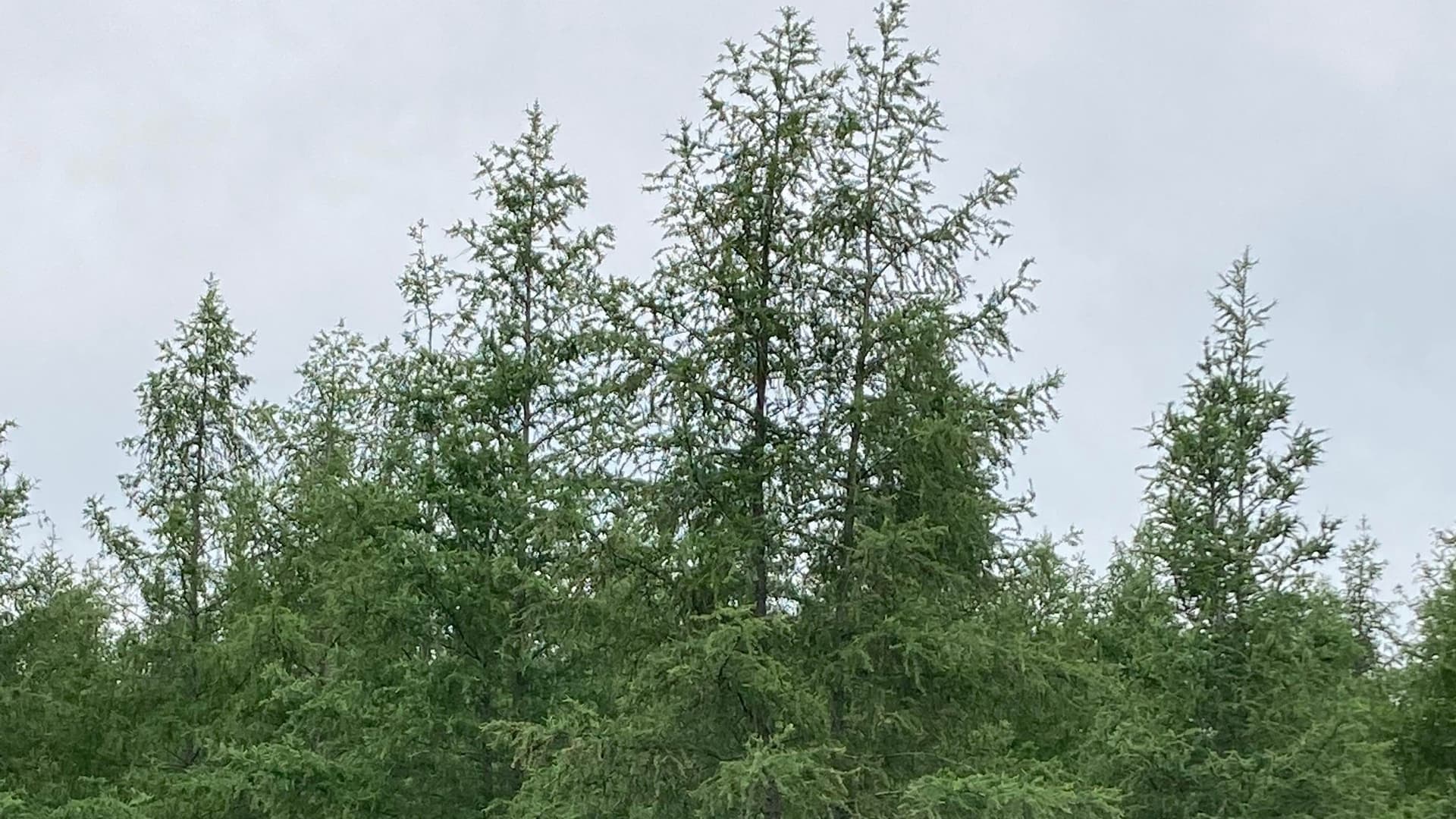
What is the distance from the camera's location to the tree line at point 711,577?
10398mm

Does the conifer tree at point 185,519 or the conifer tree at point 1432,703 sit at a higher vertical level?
the conifer tree at point 185,519

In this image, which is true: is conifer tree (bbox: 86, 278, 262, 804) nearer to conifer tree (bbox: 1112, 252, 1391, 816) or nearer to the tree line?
the tree line

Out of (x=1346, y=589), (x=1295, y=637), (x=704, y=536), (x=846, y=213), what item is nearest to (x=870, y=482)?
(x=704, y=536)

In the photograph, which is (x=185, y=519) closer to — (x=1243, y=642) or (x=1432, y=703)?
(x=1243, y=642)

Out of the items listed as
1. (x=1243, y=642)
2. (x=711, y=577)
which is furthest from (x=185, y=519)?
(x=1243, y=642)

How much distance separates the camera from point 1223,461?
1519 cm

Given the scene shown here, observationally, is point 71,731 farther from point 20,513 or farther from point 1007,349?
point 1007,349

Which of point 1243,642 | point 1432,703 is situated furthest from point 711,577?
point 1432,703

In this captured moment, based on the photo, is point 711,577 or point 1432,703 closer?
point 711,577

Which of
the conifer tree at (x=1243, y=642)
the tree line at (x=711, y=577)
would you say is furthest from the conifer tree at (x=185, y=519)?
the conifer tree at (x=1243, y=642)

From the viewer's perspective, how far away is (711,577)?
10172 millimetres

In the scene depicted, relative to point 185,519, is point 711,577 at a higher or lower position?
lower

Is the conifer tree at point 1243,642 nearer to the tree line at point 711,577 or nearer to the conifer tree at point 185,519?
the tree line at point 711,577

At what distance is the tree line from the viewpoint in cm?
1040
